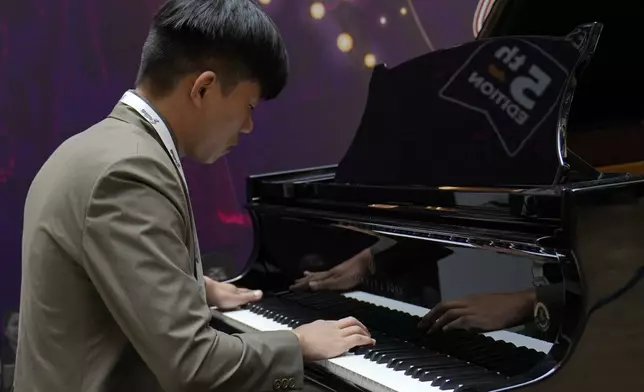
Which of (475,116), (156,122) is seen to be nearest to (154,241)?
(156,122)

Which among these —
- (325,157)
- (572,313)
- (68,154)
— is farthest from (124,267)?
(325,157)

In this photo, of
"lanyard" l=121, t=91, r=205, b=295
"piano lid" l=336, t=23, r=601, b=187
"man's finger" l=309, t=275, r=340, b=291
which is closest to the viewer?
"lanyard" l=121, t=91, r=205, b=295

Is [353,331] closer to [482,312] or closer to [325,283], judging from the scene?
[482,312]

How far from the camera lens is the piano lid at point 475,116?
5.04 ft

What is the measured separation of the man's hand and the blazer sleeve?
70cm

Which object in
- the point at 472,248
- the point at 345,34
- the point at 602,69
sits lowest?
the point at 472,248

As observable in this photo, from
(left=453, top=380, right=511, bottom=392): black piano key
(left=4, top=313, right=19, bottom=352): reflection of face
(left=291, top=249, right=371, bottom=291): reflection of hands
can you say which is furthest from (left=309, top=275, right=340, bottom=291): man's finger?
(left=4, top=313, right=19, bottom=352): reflection of face

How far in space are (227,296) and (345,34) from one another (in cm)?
191

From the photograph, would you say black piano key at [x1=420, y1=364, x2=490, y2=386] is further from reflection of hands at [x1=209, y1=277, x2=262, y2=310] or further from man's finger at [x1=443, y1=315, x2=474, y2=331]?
reflection of hands at [x1=209, y1=277, x2=262, y2=310]

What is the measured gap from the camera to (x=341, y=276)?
1764 mm

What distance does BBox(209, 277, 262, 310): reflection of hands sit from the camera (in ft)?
6.28

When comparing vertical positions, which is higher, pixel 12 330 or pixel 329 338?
pixel 329 338

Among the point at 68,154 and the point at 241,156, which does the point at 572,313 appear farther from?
the point at 241,156

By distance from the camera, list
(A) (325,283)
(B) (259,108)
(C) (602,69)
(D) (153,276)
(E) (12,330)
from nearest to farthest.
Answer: (D) (153,276) → (A) (325,283) → (C) (602,69) → (E) (12,330) → (B) (259,108)
